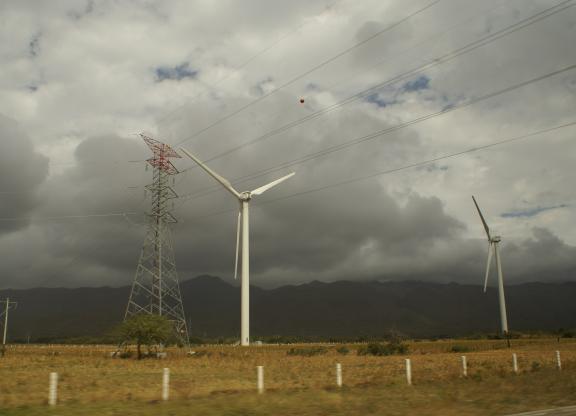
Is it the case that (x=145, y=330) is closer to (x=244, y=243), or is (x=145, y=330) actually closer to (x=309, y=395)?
(x=244, y=243)

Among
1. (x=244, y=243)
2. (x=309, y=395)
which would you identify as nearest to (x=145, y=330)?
(x=244, y=243)

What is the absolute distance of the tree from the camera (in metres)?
81.2

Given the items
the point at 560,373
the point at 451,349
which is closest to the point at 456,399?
the point at 560,373

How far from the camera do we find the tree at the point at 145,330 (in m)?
81.2

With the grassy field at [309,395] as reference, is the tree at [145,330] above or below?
above

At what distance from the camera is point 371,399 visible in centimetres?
2756

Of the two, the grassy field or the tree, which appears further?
the tree

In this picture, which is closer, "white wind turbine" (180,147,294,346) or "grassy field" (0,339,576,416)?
"grassy field" (0,339,576,416)

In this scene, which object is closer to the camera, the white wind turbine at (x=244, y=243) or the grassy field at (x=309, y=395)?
the grassy field at (x=309, y=395)

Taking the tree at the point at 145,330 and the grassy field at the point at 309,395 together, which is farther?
the tree at the point at 145,330

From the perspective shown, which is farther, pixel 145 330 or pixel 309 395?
pixel 145 330

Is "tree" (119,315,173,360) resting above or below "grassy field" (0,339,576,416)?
above

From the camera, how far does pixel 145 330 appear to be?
81000 millimetres

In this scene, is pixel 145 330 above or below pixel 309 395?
above
